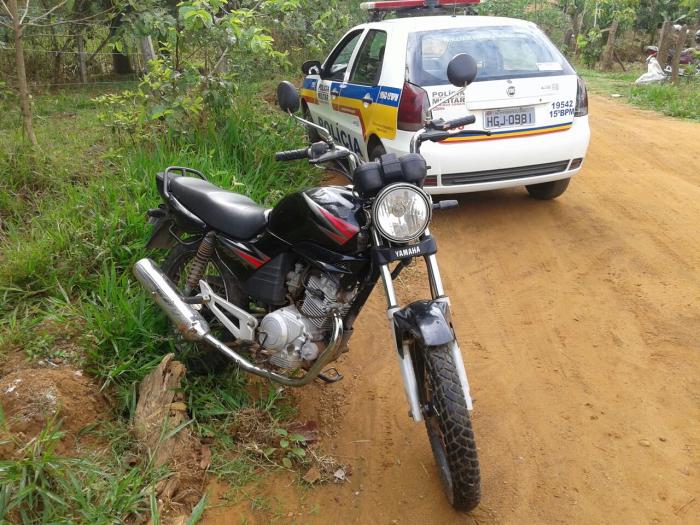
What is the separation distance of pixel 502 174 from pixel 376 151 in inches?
44.8

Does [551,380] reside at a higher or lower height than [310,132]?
lower

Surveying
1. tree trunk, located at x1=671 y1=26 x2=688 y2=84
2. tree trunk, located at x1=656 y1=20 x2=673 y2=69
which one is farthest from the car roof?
tree trunk, located at x1=656 y1=20 x2=673 y2=69

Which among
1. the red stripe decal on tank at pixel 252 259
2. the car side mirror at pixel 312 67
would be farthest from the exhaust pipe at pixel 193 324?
the car side mirror at pixel 312 67

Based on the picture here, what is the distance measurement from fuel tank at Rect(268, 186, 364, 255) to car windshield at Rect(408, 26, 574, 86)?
2.62 meters

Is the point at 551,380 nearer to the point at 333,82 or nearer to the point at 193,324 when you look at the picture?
the point at 193,324

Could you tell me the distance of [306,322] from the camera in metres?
3.05

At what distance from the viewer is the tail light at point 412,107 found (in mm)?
5070

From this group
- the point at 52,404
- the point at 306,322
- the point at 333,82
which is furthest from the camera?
the point at 333,82

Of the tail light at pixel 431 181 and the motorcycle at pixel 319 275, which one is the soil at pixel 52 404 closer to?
the motorcycle at pixel 319 275

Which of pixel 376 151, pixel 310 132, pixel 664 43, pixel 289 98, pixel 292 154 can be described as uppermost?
pixel 289 98

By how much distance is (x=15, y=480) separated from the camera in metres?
2.39

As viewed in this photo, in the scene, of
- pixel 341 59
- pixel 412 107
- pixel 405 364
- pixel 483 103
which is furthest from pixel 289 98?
pixel 341 59

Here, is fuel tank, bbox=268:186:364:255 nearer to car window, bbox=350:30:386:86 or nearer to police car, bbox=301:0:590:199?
police car, bbox=301:0:590:199

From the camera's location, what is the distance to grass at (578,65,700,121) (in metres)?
10.1
